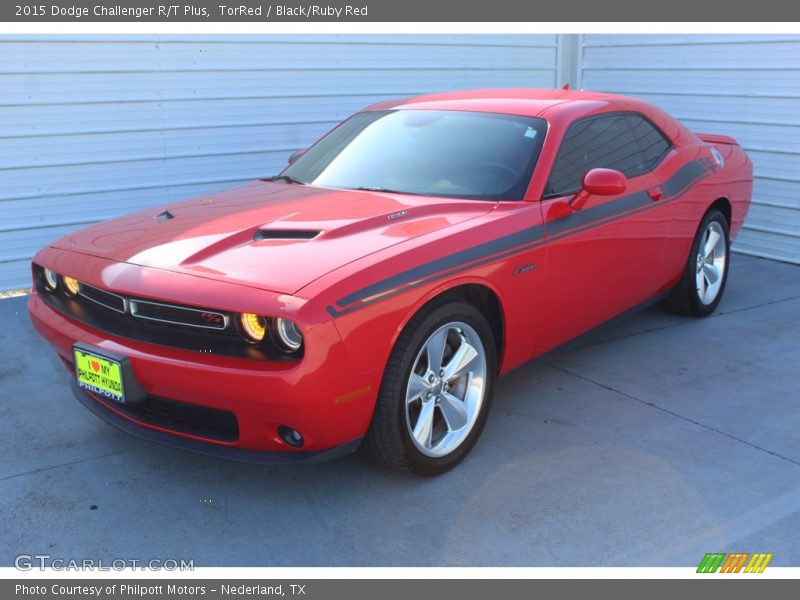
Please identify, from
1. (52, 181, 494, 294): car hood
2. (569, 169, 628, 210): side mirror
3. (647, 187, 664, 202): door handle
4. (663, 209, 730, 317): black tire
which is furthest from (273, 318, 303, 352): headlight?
(663, 209, 730, 317): black tire

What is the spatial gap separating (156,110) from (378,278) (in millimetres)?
4297

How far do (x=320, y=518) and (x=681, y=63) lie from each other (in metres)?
6.32

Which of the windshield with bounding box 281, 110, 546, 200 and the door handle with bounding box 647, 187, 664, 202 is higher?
the windshield with bounding box 281, 110, 546, 200

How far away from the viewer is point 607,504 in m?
3.30

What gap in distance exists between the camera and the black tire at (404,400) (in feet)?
10.4

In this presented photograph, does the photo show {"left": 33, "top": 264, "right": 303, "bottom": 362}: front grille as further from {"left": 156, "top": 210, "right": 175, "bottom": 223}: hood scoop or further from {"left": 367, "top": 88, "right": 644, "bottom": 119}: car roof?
{"left": 367, "top": 88, "right": 644, "bottom": 119}: car roof

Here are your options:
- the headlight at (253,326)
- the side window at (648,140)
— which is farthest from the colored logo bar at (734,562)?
the side window at (648,140)

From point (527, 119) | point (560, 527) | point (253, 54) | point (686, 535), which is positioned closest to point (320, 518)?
point (560, 527)

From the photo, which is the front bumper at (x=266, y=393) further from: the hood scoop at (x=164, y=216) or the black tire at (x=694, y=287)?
the black tire at (x=694, y=287)

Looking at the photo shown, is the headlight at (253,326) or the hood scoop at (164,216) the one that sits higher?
the hood scoop at (164,216)

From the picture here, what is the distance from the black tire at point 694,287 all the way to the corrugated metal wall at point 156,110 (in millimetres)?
3438

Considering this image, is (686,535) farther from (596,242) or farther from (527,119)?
(527,119)

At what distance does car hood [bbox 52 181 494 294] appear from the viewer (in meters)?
3.14

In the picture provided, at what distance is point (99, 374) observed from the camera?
324cm
